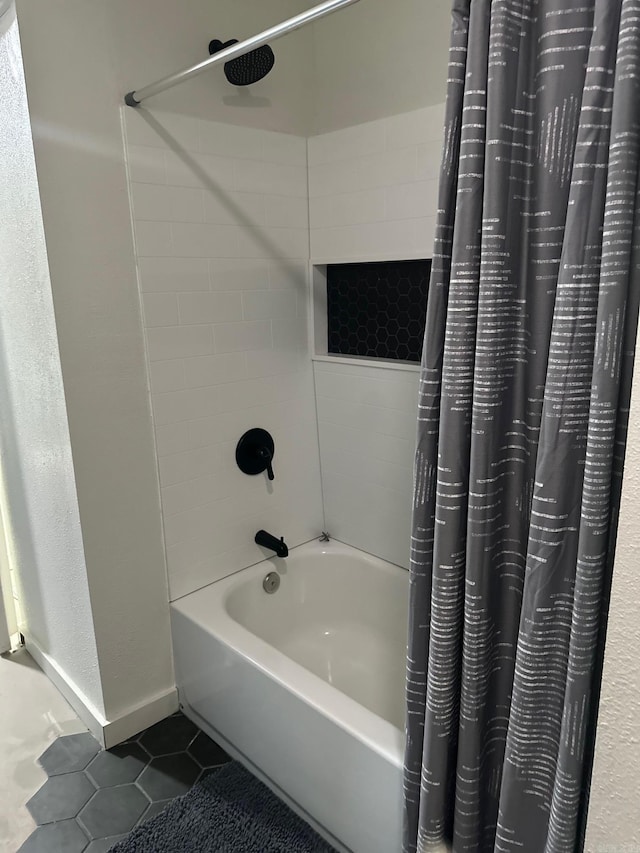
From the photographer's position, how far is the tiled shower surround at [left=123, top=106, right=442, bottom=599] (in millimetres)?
1956

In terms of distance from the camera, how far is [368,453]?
2.34m

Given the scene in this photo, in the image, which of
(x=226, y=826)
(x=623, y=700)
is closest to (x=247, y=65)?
(x=623, y=700)

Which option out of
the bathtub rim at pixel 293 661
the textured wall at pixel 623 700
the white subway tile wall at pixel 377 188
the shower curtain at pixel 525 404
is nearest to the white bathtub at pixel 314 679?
the bathtub rim at pixel 293 661

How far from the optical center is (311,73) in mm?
2238

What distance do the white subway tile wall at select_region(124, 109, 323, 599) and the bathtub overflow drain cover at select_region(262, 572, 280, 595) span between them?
83mm

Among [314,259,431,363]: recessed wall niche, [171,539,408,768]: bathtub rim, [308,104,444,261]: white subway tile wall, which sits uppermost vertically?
[308,104,444,261]: white subway tile wall

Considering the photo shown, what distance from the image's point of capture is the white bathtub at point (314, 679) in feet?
5.14

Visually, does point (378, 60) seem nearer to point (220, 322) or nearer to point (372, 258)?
point (372, 258)

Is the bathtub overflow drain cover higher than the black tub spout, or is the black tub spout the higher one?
the black tub spout

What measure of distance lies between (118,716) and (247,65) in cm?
209

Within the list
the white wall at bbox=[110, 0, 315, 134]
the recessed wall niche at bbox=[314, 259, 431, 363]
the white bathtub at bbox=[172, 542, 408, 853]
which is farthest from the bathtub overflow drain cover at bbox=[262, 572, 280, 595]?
the white wall at bbox=[110, 0, 315, 134]

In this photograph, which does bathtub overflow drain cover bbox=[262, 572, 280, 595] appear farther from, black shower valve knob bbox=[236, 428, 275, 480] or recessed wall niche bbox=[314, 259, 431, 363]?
recessed wall niche bbox=[314, 259, 431, 363]

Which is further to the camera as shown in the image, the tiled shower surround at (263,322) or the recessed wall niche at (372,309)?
the recessed wall niche at (372,309)

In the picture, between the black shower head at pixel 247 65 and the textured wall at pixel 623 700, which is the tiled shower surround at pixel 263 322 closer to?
the black shower head at pixel 247 65
